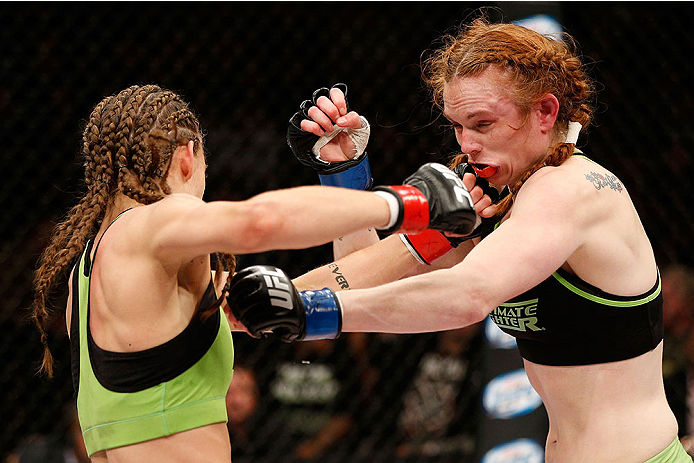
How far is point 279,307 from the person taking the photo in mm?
1254

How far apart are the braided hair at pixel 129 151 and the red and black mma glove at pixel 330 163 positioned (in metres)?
0.38

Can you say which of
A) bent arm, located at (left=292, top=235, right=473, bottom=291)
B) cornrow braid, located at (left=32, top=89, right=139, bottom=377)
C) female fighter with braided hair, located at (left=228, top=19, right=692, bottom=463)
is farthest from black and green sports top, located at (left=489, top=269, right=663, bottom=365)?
cornrow braid, located at (left=32, top=89, right=139, bottom=377)

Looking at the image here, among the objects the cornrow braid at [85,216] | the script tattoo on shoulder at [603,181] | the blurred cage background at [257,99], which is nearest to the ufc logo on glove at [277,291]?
the cornrow braid at [85,216]

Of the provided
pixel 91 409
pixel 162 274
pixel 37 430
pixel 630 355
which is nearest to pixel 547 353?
pixel 630 355

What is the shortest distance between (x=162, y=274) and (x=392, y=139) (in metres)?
2.63

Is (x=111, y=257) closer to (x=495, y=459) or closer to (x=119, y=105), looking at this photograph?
(x=119, y=105)

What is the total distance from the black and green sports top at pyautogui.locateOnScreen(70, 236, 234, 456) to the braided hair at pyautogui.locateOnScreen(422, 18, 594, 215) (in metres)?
0.66

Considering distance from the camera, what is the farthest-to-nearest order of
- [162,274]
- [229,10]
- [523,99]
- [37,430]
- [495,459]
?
1. [229,10]
2. [37,430]
3. [495,459]
4. [523,99]
5. [162,274]

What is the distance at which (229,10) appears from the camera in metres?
3.34

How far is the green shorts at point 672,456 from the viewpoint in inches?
55.7

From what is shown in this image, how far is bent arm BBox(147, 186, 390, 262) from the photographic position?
1146mm

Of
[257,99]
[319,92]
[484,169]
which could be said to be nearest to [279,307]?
[484,169]

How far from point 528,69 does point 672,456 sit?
29.8 inches

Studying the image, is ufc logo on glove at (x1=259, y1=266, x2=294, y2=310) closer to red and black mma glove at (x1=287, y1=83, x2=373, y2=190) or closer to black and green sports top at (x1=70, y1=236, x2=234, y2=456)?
black and green sports top at (x1=70, y1=236, x2=234, y2=456)
